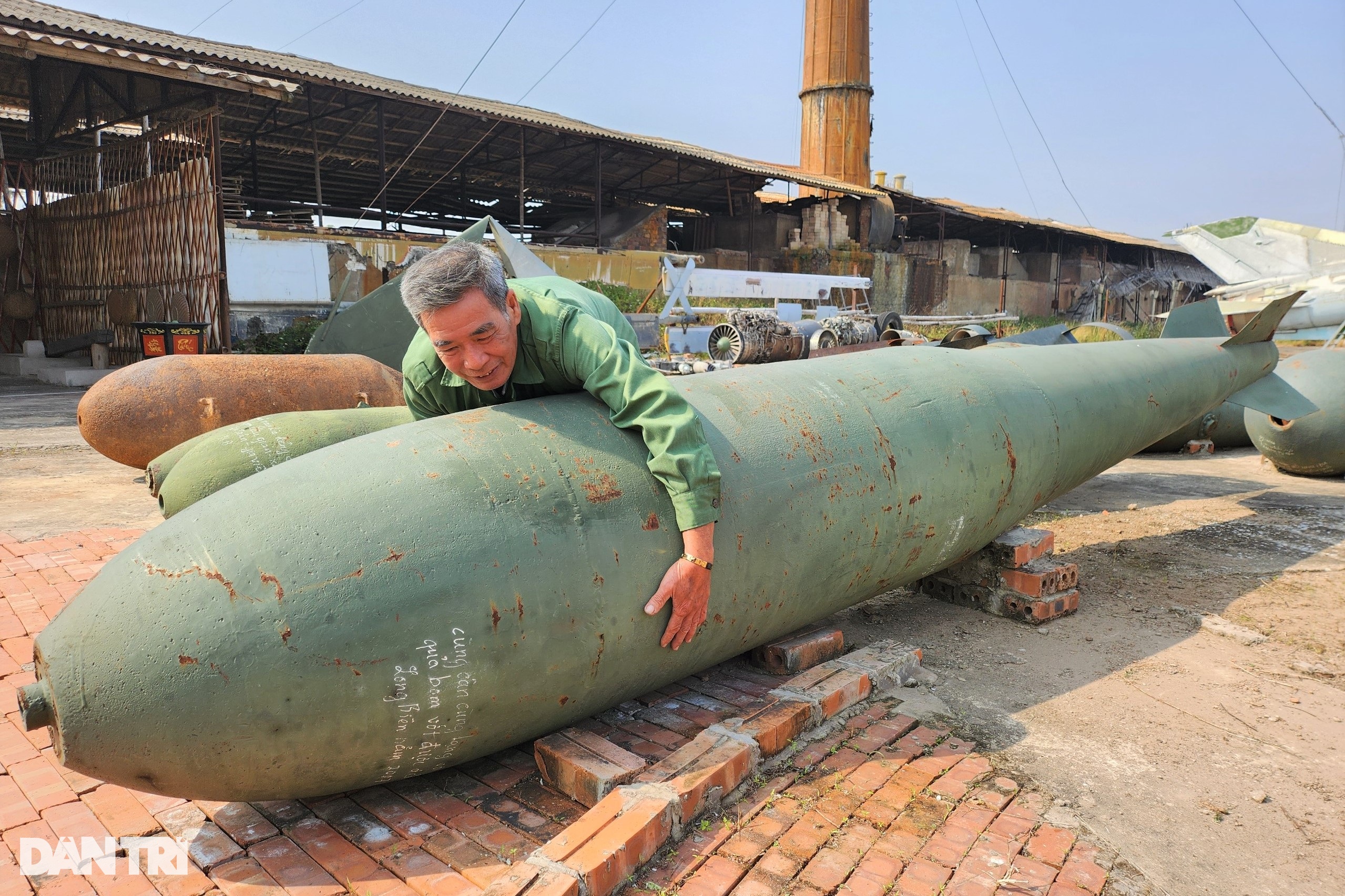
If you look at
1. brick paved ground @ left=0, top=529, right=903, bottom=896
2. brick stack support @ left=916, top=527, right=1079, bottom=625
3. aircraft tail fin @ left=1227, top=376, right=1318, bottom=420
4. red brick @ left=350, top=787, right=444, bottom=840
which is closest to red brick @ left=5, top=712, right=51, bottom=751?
brick paved ground @ left=0, top=529, right=903, bottom=896

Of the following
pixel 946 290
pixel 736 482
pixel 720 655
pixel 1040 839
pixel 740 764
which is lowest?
pixel 1040 839

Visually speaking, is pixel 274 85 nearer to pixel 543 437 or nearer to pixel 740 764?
pixel 543 437

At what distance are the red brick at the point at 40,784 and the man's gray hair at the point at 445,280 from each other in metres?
1.52

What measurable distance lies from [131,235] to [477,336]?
1102 cm

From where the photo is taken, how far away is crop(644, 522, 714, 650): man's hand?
6.59ft

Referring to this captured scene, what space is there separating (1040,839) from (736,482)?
1162mm

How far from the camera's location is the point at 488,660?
1.78 meters

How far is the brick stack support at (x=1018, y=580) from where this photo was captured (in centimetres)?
343

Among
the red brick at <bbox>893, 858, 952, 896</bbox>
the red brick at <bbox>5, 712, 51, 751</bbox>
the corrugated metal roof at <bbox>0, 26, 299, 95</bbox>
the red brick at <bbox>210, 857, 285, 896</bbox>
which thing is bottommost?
the red brick at <bbox>893, 858, 952, 896</bbox>

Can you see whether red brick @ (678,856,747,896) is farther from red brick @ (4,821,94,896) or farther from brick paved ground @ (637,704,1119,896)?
red brick @ (4,821,94,896)

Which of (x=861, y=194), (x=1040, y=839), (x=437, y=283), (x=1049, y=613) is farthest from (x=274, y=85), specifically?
(x=861, y=194)

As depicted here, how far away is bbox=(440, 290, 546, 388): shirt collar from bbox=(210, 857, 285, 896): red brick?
1266 millimetres

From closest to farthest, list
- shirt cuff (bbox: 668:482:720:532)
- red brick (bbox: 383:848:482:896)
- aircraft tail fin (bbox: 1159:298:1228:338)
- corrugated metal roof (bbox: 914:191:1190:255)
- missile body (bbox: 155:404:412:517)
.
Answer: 1. red brick (bbox: 383:848:482:896)
2. shirt cuff (bbox: 668:482:720:532)
3. missile body (bbox: 155:404:412:517)
4. aircraft tail fin (bbox: 1159:298:1228:338)
5. corrugated metal roof (bbox: 914:191:1190:255)

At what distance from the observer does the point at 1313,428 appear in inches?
240
